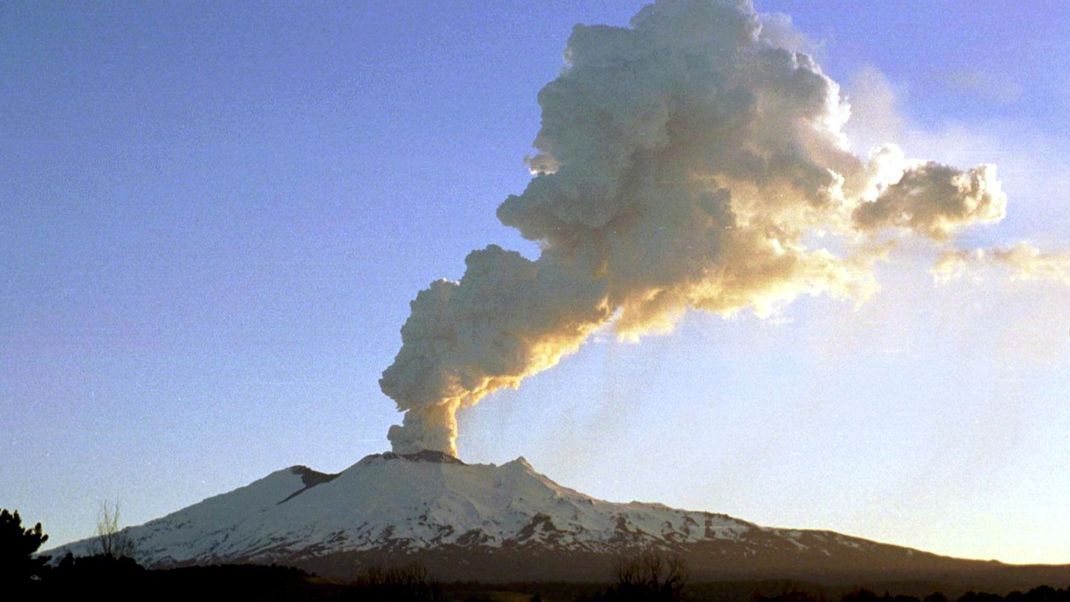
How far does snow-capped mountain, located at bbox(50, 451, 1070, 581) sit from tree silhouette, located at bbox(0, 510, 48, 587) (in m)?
57.3

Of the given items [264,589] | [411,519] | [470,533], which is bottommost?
[264,589]

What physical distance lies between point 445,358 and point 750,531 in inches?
1860

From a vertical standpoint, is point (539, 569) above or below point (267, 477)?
below

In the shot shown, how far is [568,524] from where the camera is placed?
140625 mm

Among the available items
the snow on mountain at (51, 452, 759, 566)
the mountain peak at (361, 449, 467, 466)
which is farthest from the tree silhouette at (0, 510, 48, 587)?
the mountain peak at (361, 449, 467, 466)

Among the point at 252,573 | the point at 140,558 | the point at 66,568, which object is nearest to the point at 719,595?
the point at 252,573

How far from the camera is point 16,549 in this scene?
2320 inches

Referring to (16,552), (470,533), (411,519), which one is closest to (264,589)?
(16,552)

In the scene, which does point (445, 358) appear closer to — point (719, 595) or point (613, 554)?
point (613, 554)

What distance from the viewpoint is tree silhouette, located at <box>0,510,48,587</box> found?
5803 cm

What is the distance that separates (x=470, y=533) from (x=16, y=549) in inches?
3194

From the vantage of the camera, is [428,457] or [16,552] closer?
[16,552]

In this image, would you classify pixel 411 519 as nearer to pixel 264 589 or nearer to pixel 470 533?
pixel 470 533

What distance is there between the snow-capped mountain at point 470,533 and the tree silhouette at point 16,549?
57.3m
